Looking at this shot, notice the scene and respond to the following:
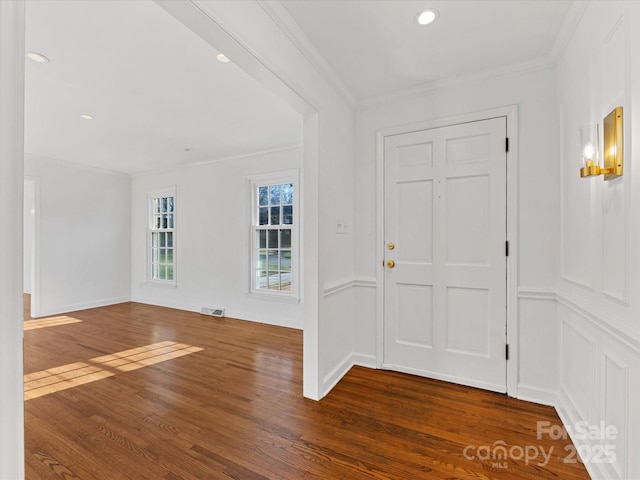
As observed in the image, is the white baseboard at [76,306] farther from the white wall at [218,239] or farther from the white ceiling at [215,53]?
the white ceiling at [215,53]

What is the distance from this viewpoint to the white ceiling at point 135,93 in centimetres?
191

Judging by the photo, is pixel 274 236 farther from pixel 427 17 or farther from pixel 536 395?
pixel 536 395

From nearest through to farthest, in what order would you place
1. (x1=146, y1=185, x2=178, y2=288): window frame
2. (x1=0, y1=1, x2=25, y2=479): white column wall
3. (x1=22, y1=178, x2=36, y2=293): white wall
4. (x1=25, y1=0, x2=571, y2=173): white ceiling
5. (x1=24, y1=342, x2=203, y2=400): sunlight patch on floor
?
1. (x1=0, y1=1, x2=25, y2=479): white column wall
2. (x1=25, y1=0, x2=571, y2=173): white ceiling
3. (x1=24, y1=342, x2=203, y2=400): sunlight patch on floor
4. (x1=22, y1=178, x2=36, y2=293): white wall
5. (x1=146, y1=185, x2=178, y2=288): window frame

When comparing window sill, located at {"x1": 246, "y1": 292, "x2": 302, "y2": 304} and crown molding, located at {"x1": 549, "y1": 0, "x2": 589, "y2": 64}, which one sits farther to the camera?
window sill, located at {"x1": 246, "y1": 292, "x2": 302, "y2": 304}

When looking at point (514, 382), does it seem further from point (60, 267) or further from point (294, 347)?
point (60, 267)

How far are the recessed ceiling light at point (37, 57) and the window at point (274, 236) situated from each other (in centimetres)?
270

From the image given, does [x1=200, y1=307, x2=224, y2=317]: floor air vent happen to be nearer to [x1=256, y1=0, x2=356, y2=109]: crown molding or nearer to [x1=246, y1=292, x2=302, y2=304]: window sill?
[x1=246, y1=292, x2=302, y2=304]: window sill

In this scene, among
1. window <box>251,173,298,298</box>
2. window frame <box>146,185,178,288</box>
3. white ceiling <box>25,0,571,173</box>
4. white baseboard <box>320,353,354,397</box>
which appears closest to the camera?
white ceiling <box>25,0,571,173</box>

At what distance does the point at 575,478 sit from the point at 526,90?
2.55 meters

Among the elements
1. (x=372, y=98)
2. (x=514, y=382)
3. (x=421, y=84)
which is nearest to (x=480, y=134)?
(x=421, y=84)

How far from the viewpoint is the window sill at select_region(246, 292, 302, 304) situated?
433 centimetres

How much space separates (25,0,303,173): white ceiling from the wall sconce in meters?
2.38

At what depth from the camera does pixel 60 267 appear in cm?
511

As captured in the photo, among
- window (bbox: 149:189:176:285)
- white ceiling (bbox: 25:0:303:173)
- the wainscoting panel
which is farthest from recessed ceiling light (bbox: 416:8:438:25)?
window (bbox: 149:189:176:285)
